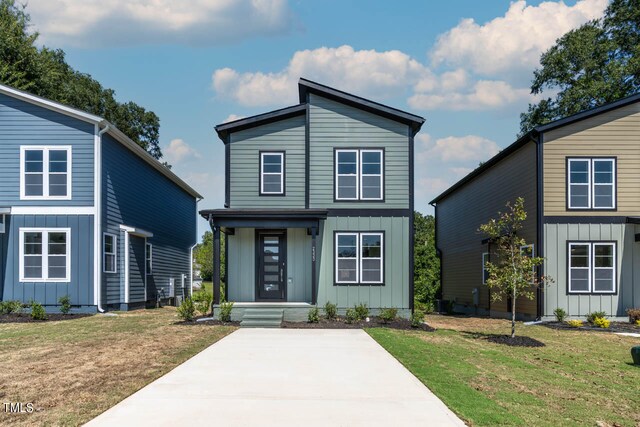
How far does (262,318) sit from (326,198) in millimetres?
4347

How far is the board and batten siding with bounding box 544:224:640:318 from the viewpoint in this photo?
17750mm

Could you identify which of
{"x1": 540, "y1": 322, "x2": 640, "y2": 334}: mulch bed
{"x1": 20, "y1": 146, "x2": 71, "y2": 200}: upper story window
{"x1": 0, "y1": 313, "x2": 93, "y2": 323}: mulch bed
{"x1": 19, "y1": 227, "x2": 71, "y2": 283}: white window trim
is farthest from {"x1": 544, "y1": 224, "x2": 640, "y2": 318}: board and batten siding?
{"x1": 20, "y1": 146, "x2": 71, "y2": 200}: upper story window

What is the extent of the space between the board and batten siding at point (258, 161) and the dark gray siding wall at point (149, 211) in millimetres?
4753

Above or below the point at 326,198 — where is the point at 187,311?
below

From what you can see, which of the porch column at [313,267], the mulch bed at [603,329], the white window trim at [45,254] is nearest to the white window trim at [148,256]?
the white window trim at [45,254]

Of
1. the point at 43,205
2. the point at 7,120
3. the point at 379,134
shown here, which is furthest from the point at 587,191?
the point at 7,120

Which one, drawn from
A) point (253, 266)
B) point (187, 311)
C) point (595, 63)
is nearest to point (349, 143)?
point (253, 266)

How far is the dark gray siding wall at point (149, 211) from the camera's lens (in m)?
19.6

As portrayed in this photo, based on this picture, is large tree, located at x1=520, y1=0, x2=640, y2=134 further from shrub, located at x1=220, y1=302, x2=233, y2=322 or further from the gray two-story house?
shrub, located at x1=220, y1=302, x2=233, y2=322

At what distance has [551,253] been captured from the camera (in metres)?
17.8

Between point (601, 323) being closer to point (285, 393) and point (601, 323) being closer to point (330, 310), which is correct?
point (330, 310)

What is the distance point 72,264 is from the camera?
18.3 m

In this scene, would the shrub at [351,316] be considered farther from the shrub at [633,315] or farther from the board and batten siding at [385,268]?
the shrub at [633,315]

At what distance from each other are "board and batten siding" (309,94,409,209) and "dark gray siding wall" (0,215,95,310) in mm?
7658
